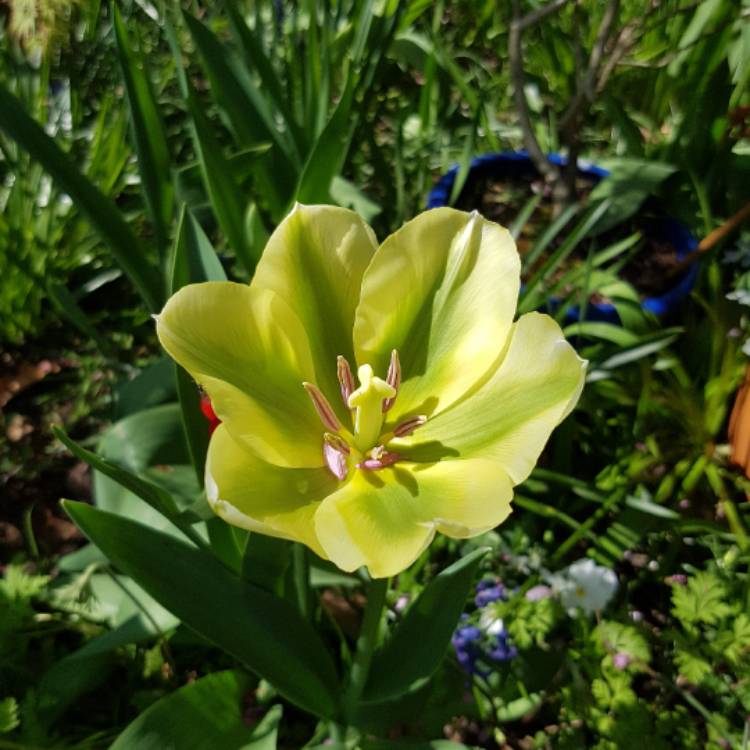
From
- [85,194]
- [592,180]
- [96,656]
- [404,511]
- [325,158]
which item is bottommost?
[592,180]

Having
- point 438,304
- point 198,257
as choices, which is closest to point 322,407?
point 438,304

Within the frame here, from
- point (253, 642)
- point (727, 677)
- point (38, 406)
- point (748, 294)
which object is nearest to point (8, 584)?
point (253, 642)

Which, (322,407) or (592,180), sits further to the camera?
(592,180)

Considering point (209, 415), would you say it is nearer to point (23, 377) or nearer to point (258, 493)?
point (258, 493)

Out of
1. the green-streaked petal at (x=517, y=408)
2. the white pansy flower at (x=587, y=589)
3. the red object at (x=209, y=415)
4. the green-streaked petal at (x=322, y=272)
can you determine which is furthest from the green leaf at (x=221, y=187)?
the white pansy flower at (x=587, y=589)

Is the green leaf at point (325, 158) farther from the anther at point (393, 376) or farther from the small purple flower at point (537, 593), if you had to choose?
the small purple flower at point (537, 593)

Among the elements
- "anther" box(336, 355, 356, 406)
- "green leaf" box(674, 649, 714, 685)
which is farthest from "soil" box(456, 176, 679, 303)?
"anther" box(336, 355, 356, 406)

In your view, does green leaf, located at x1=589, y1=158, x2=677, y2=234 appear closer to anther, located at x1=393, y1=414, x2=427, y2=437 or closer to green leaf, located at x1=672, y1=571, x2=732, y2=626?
green leaf, located at x1=672, y1=571, x2=732, y2=626
